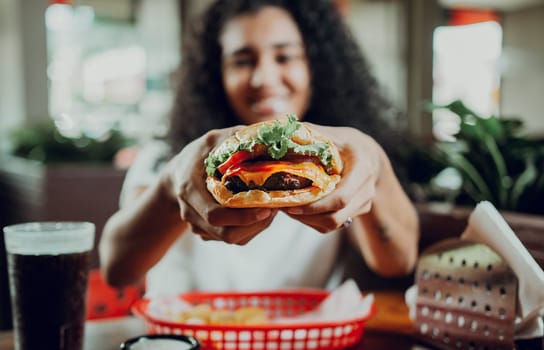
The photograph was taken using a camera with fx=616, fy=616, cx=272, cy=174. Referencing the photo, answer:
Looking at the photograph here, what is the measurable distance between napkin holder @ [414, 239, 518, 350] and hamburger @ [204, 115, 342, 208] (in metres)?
0.42

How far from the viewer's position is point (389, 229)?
4.78 ft

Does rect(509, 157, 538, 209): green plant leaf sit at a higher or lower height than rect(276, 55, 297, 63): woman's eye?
lower

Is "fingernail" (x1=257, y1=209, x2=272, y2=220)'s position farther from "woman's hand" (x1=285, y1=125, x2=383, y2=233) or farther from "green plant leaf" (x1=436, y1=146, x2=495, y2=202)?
"green plant leaf" (x1=436, y1=146, x2=495, y2=202)

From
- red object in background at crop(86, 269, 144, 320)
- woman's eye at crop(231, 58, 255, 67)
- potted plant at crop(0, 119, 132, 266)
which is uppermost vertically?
woman's eye at crop(231, 58, 255, 67)

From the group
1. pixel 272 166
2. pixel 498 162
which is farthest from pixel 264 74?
pixel 272 166

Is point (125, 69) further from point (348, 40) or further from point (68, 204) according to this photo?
point (348, 40)

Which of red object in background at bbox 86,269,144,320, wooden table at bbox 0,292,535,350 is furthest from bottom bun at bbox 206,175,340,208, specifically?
red object in background at bbox 86,269,144,320

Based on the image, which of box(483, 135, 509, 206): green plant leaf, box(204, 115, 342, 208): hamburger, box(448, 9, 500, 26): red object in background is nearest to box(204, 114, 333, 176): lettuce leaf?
box(204, 115, 342, 208): hamburger

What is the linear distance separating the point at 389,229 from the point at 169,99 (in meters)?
1.15

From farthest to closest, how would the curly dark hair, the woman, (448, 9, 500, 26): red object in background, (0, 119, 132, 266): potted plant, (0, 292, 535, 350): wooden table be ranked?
(448, 9, 500, 26): red object in background, (0, 119, 132, 266): potted plant, the curly dark hair, the woman, (0, 292, 535, 350): wooden table

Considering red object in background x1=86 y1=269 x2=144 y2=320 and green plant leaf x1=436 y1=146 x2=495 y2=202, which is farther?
green plant leaf x1=436 y1=146 x2=495 y2=202

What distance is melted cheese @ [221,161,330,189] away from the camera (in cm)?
82

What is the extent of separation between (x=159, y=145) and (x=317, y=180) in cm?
134

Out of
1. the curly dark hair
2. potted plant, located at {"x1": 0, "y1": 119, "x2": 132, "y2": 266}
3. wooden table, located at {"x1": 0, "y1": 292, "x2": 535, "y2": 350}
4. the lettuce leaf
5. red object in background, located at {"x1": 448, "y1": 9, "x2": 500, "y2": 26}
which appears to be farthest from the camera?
red object in background, located at {"x1": 448, "y1": 9, "x2": 500, "y2": 26}
